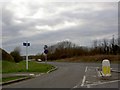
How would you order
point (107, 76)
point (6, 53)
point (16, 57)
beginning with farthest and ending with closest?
point (16, 57) < point (6, 53) < point (107, 76)

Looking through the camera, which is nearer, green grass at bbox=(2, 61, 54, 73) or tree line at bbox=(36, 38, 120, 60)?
green grass at bbox=(2, 61, 54, 73)

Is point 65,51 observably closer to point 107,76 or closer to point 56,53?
point 56,53

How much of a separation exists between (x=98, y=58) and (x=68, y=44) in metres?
59.8

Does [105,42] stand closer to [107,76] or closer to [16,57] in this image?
[16,57]

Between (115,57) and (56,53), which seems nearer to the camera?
(115,57)

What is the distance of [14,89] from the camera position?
1633 centimetres

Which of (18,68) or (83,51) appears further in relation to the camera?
(83,51)

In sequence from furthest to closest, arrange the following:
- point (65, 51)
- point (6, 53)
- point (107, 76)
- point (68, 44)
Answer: point (68, 44)
point (65, 51)
point (6, 53)
point (107, 76)

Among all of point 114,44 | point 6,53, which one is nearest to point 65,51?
point 114,44

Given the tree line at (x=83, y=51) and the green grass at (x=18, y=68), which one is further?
the tree line at (x=83, y=51)

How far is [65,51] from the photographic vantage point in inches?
4911

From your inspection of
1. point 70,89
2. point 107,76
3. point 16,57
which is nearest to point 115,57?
point 16,57

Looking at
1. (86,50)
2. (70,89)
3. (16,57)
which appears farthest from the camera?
(86,50)

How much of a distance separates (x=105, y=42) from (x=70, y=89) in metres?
92.3
